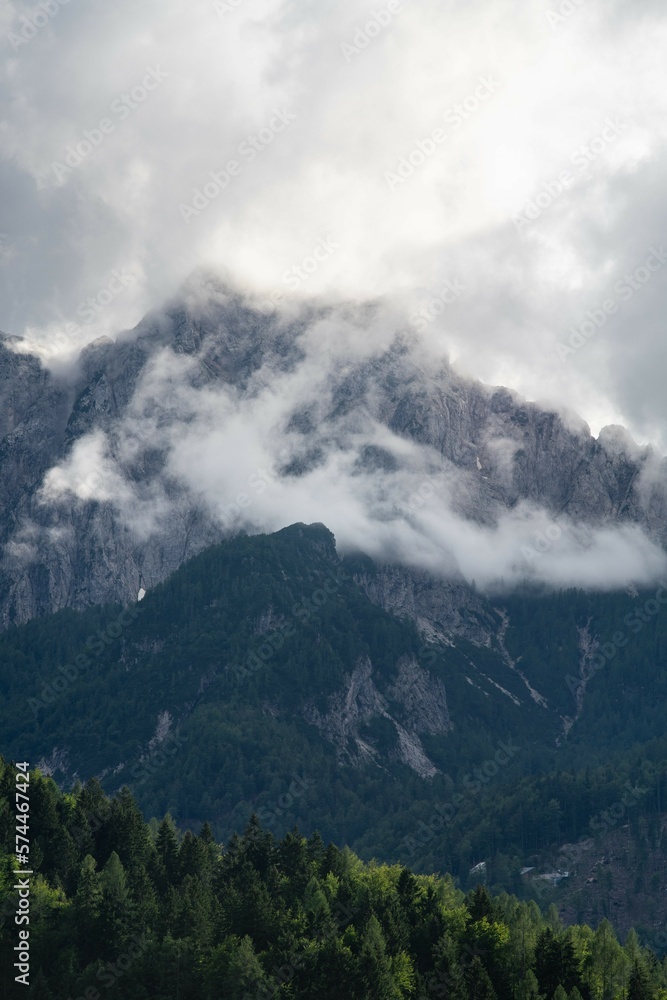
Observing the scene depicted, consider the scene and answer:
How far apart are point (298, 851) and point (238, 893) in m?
14.3

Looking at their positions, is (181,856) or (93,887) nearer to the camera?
(93,887)

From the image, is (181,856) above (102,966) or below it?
above

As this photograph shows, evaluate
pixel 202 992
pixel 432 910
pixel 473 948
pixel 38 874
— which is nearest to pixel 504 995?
pixel 473 948

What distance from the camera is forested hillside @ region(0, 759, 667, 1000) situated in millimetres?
133375

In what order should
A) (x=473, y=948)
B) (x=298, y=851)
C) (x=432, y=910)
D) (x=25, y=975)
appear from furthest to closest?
1. (x=298, y=851)
2. (x=432, y=910)
3. (x=473, y=948)
4. (x=25, y=975)

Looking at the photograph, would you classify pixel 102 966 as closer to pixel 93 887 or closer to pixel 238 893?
pixel 93 887

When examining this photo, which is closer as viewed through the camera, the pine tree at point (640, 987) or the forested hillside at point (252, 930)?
the pine tree at point (640, 987)

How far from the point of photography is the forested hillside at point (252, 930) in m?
133

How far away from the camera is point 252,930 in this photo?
5733 inches

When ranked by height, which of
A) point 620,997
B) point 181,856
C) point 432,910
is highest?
point 181,856

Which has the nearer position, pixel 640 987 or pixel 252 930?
pixel 640 987

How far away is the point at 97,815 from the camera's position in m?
165

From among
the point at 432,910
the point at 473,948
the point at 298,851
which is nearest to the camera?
the point at 473,948

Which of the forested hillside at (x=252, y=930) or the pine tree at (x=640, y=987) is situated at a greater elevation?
the forested hillside at (x=252, y=930)
